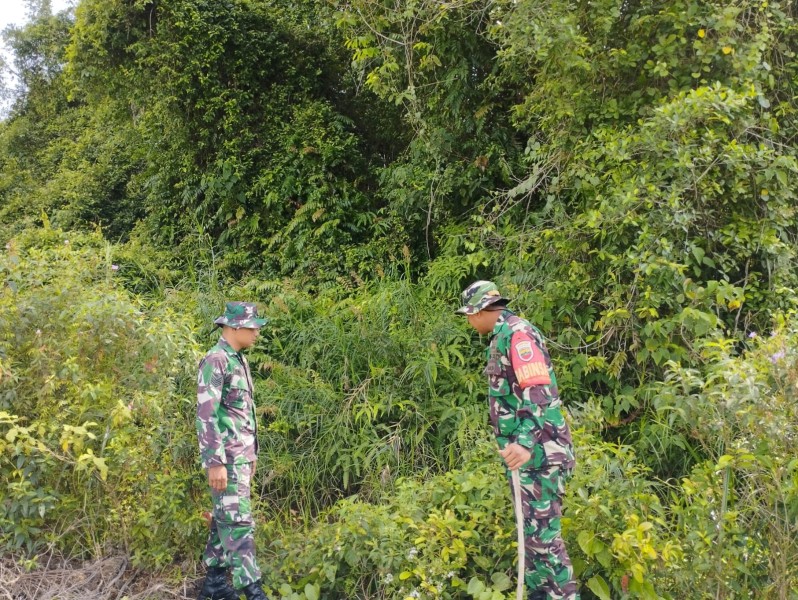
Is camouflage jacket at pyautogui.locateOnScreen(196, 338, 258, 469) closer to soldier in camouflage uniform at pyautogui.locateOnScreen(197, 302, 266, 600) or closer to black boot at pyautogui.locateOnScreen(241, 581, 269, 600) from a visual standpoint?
soldier in camouflage uniform at pyautogui.locateOnScreen(197, 302, 266, 600)

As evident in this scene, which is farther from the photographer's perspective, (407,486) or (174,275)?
(174,275)

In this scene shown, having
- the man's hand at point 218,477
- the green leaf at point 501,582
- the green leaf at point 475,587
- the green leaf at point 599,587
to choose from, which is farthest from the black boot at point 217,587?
the green leaf at point 599,587

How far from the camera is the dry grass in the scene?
11.9ft

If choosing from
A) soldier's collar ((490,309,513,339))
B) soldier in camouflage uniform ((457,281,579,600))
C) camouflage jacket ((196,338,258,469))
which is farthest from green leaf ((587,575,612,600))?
camouflage jacket ((196,338,258,469))

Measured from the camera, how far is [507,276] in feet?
19.6

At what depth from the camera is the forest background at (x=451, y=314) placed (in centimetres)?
335

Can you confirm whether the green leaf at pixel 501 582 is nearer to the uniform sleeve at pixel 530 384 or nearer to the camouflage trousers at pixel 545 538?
the camouflage trousers at pixel 545 538

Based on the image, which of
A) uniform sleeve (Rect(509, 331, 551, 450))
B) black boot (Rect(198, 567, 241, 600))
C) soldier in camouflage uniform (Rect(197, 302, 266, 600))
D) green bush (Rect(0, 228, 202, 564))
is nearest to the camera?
uniform sleeve (Rect(509, 331, 551, 450))

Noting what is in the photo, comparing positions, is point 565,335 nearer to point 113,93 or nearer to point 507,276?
point 507,276

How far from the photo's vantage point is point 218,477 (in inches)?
135

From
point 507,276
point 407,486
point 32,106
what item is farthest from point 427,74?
point 32,106

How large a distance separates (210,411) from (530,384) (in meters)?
1.68

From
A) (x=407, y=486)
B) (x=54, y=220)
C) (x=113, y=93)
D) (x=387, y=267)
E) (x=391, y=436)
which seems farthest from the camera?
(x=54, y=220)

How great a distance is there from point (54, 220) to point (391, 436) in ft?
29.0
